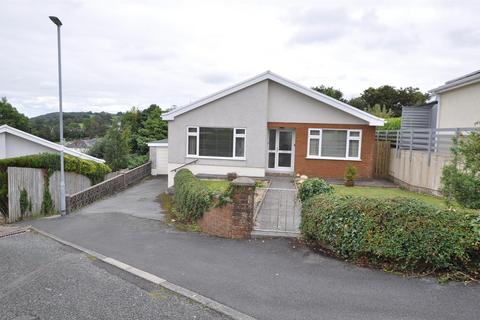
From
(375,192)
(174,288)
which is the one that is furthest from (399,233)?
(375,192)

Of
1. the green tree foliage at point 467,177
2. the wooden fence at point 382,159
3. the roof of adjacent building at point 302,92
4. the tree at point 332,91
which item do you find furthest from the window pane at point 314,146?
the tree at point 332,91

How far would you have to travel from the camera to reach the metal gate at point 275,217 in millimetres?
7614

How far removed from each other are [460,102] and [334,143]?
18.2 ft

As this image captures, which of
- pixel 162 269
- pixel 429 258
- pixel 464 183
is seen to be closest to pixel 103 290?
pixel 162 269

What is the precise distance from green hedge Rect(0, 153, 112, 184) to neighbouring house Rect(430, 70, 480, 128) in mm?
16675

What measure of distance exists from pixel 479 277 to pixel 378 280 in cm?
148

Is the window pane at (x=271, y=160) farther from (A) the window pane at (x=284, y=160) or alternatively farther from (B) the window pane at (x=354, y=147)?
(B) the window pane at (x=354, y=147)

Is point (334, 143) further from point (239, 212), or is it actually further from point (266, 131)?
point (239, 212)

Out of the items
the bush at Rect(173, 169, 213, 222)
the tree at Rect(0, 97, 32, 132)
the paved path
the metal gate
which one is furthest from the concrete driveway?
the tree at Rect(0, 97, 32, 132)

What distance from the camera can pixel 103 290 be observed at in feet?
16.2

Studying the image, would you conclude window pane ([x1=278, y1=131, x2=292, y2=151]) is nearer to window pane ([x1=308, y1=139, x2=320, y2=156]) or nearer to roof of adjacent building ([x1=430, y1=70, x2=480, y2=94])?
window pane ([x1=308, y1=139, x2=320, y2=156])

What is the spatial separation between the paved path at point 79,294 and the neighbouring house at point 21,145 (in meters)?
13.5

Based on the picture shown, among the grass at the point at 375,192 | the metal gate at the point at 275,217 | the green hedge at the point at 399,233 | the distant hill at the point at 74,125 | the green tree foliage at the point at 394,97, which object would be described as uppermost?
the green tree foliage at the point at 394,97

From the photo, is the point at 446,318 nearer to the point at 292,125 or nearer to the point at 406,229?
the point at 406,229
